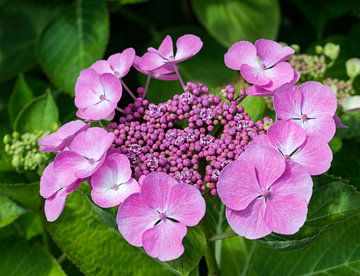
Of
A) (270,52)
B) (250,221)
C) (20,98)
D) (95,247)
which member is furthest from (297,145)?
(20,98)

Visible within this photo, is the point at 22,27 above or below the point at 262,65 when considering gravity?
below

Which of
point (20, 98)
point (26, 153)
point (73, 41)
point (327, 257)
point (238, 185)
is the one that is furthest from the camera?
point (73, 41)

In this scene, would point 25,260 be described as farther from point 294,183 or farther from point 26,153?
point 294,183

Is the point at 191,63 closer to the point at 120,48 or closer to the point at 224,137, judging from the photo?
the point at 120,48

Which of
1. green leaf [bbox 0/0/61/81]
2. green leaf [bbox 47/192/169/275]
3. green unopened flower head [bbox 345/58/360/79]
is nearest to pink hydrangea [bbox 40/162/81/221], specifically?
green leaf [bbox 47/192/169/275]

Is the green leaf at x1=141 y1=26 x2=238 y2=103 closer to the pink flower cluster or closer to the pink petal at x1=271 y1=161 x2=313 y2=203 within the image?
the pink flower cluster

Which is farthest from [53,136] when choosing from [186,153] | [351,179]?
[351,179]
